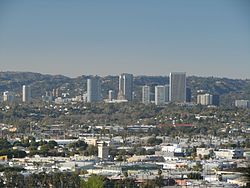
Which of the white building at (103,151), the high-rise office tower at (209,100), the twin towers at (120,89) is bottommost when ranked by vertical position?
the white building at (103,151)

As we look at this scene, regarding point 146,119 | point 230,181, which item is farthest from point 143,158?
point 146,119

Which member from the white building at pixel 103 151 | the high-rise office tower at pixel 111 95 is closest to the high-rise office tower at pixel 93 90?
the high-rise office tower at pixel 111 95

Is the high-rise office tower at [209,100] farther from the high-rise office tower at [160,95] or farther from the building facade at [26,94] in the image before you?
the building facade at [26,94]

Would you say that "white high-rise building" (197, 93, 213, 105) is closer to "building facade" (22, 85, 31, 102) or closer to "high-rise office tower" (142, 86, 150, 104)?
"high-rise office tower" (142, 86, 150, 104)

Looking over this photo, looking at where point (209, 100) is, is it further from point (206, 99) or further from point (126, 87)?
point (126, 87)

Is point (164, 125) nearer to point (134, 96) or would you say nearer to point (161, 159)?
point (161, 159)

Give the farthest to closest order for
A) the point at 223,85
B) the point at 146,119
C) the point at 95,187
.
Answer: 1. the point at 223,85
2. the point at 146,119
3. the point at 95,187
